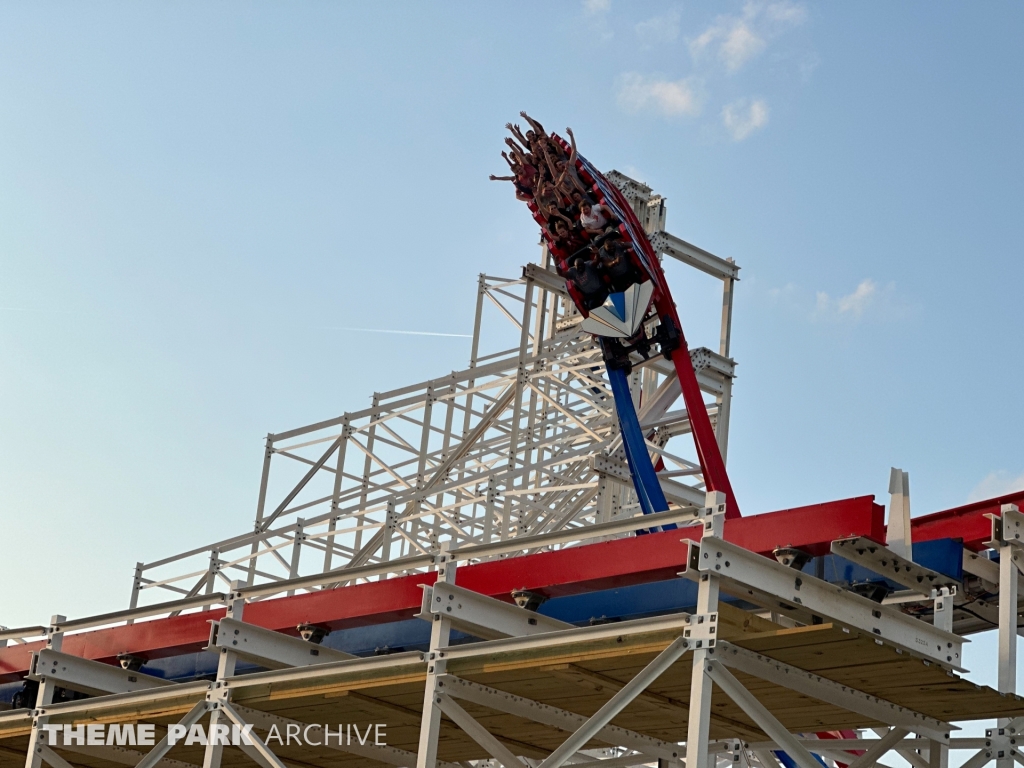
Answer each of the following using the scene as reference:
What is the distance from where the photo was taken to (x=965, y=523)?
13.0 m

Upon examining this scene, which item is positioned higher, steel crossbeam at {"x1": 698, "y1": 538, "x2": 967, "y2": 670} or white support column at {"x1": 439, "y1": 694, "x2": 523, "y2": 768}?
steel crossbeam at {"x1": 698, "y1": 538, "x2": 967, "y2": 670}

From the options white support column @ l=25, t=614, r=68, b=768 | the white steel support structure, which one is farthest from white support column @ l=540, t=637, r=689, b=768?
white support column @ l=25, t=614, r=68, b=768

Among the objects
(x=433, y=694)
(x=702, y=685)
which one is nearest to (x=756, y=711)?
(x=702, y=685)

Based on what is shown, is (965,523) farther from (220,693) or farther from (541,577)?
(220,693)

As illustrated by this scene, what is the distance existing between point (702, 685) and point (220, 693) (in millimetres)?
5271

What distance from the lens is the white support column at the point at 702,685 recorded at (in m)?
10.3

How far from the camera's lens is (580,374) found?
23.2 m

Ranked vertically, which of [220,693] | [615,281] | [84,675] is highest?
[615,281]

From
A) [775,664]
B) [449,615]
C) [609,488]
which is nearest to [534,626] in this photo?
[449,615]

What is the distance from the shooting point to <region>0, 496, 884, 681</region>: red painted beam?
11.8m

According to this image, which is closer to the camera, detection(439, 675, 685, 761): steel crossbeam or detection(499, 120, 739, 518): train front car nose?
detection(439, 675, 685, 761): steel crossbeam

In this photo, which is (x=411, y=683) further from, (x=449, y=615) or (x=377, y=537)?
(x=377, y=537)

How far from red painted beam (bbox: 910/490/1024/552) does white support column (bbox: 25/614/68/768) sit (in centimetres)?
880

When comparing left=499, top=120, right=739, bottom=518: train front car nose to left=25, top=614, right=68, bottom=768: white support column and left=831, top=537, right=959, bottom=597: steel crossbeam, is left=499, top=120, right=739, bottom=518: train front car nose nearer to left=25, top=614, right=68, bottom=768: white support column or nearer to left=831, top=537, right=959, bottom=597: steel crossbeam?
left=25, top=614, right=68, bottom=768: white support column
